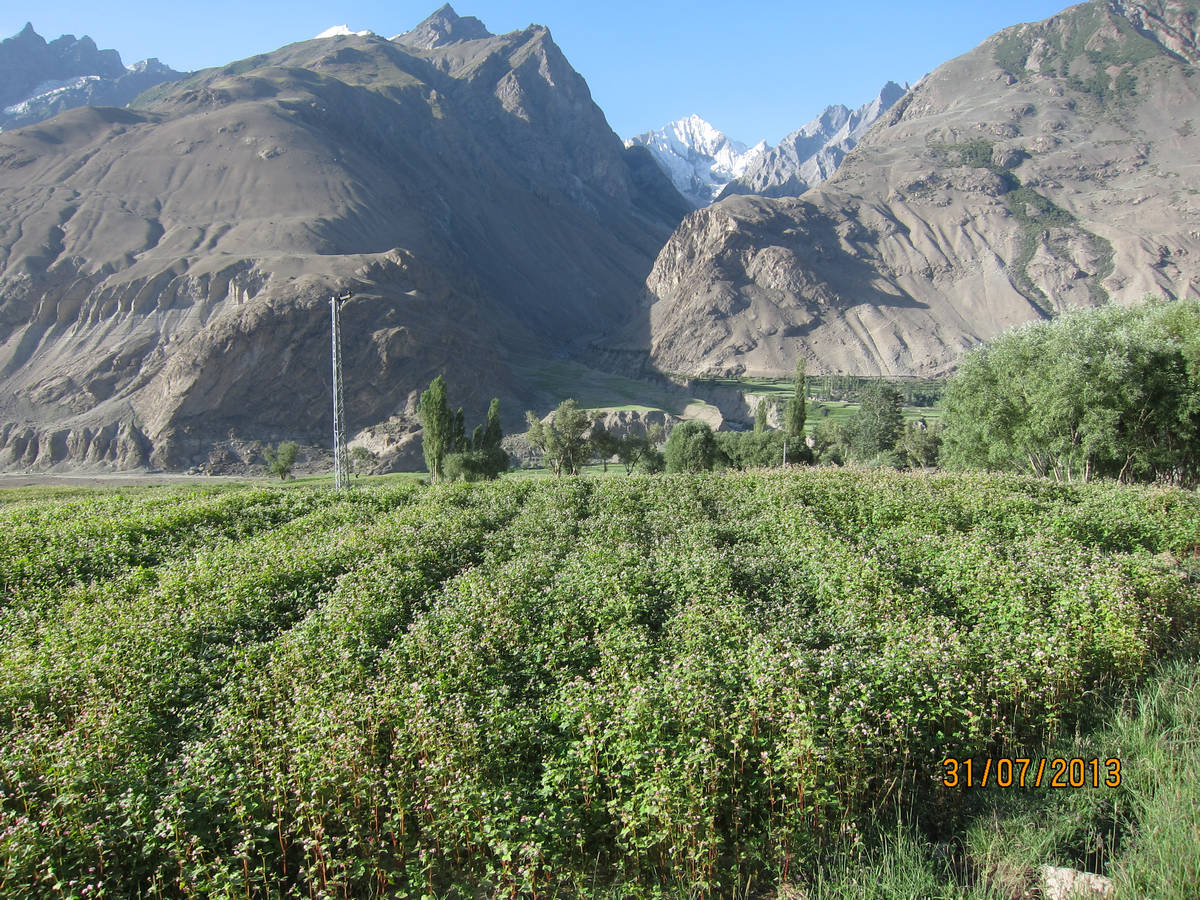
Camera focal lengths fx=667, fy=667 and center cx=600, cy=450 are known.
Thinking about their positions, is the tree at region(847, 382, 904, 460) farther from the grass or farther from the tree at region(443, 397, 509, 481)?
the grass

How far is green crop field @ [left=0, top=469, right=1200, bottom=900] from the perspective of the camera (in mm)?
5434

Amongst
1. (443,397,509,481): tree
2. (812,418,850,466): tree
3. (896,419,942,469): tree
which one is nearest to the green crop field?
(443,397,509,481): tree

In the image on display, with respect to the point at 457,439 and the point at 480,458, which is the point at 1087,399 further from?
the point at 457,439

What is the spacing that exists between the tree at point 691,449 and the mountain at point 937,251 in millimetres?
89505

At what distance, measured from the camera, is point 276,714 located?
662 centimetres

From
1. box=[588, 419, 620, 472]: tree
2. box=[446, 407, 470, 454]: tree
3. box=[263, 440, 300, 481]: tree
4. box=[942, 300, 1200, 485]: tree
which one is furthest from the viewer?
box=[263, 440, 300, 481]: tree

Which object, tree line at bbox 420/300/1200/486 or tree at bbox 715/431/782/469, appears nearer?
tree line at bbox 420/300/1200/486

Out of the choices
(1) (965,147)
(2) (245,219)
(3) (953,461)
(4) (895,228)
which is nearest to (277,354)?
(2) (245,219)

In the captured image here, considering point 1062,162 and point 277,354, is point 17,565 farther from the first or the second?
point 1062,162

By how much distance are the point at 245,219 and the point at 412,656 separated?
5432 inches

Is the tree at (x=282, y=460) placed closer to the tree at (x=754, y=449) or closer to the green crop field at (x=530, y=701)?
the tree at (x=754, y=449)
